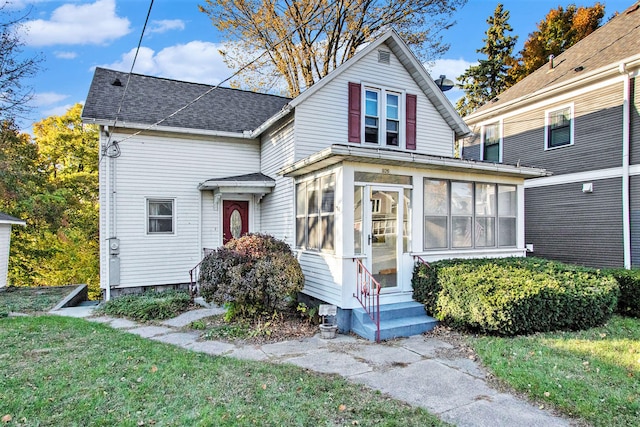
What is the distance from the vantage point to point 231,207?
10.7 metres

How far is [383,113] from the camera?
994 centimetres

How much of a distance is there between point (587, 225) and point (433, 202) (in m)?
6.07

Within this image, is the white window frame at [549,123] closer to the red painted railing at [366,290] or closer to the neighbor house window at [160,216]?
the red painted railing at [366,290]

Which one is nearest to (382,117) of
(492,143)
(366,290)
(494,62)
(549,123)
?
(366,290)

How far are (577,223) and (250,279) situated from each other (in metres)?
9.84

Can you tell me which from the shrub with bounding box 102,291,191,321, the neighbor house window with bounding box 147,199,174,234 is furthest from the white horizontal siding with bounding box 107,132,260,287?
the shrub with bounding box 102,291,191,321

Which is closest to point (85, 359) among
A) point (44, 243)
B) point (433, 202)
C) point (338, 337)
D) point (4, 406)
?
point (4, 406)

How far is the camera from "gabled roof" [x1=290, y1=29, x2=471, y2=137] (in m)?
9.17

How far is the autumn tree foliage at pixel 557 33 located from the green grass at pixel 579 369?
2047cm

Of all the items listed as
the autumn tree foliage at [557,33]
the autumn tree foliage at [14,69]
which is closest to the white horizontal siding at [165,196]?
the autumn tree foliage at [14,69]

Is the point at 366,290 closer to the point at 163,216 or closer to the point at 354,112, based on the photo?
the point at 354,112

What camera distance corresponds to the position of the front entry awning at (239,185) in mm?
9594

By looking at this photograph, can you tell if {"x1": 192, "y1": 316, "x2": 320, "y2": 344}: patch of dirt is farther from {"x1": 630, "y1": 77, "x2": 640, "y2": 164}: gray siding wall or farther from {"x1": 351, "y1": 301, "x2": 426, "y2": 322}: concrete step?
{"x1": 630, "y1": 77, "x2": 640, "y2": 164}: gray siding wall

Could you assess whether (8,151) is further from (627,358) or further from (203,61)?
(627,358)
